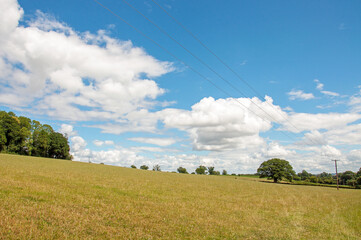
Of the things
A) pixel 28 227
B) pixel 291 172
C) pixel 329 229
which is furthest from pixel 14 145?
pixel 291 172

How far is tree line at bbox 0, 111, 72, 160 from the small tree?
11209 centimetres

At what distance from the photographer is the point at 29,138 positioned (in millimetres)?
102312

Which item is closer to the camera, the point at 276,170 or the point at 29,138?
the point at 29,138

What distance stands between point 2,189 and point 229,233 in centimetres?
1619

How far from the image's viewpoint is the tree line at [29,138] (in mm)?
91688

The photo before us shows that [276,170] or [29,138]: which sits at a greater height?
[29,138]

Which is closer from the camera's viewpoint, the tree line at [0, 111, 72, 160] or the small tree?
the tree line at [0, 111, 72, 160]

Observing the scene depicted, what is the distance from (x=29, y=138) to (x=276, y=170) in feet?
422

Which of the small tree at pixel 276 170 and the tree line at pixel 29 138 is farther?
the small tree at pixel 276 170

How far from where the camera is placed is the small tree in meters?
118

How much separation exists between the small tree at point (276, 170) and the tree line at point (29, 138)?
368ft

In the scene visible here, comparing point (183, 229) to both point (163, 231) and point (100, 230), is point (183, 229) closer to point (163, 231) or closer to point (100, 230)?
point (163, 231)

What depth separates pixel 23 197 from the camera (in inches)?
552

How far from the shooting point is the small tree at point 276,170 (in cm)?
11788
